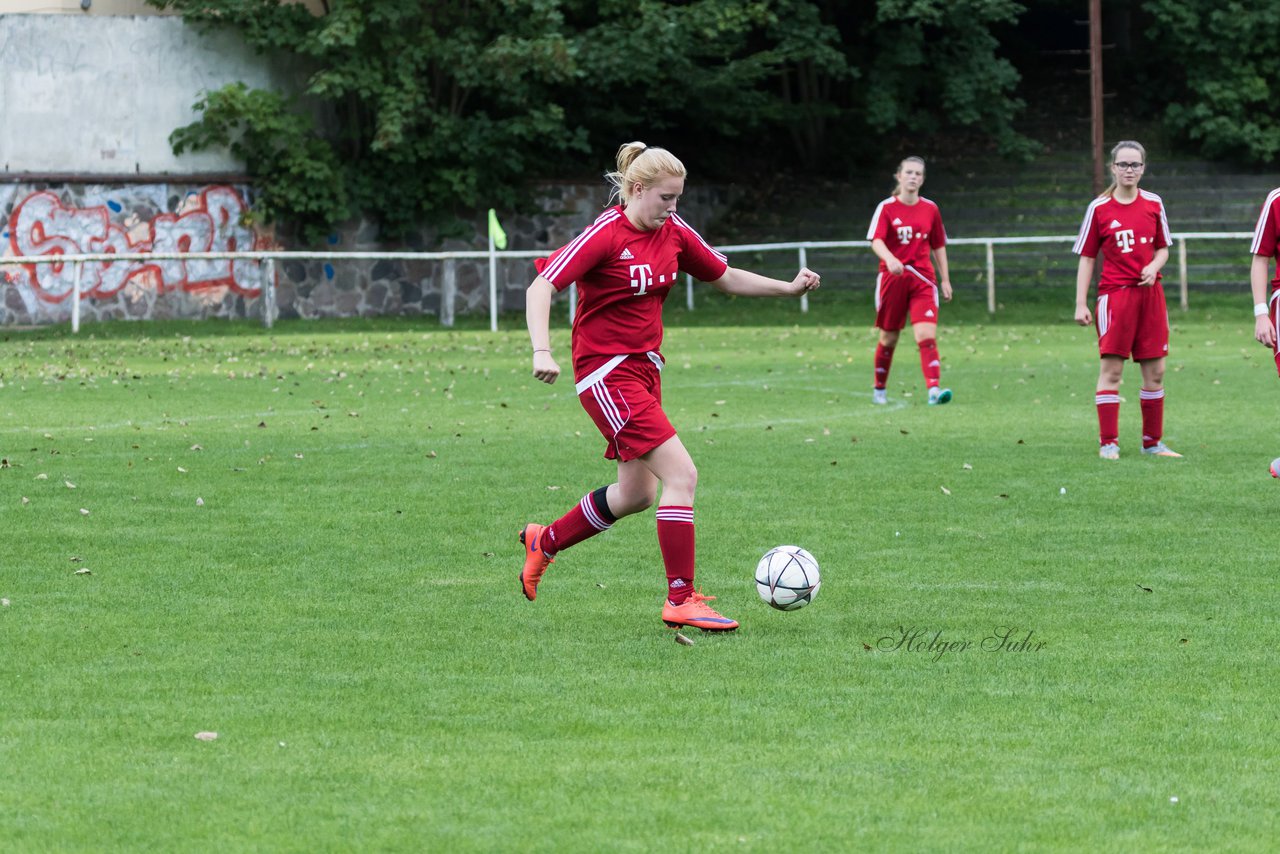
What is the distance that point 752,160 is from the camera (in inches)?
1614

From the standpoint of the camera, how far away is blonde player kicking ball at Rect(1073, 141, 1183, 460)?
1235 centimetres

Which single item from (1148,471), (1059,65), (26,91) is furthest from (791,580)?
(1059,65)

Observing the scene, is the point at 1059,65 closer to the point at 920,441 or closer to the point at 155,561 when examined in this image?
the point at 920,441

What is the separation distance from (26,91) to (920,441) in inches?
821

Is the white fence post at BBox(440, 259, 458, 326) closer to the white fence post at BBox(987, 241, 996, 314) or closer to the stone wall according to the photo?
the stone wall

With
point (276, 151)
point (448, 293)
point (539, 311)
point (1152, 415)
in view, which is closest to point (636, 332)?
point (539, 311)

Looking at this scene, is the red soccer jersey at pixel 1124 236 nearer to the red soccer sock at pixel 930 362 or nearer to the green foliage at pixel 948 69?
the red soccer sock at pixel 930 362

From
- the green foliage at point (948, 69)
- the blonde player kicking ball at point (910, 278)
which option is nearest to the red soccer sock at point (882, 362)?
the blonde player kicking ball at point (910, 278)

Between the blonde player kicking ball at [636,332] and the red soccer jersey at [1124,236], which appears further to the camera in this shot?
the red soccer jersey at [1124,236]

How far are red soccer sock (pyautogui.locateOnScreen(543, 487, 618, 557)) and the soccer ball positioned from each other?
73 cm

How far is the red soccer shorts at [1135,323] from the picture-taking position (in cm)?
1237

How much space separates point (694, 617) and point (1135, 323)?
6.51m

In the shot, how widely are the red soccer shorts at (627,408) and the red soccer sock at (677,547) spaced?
0.26 m

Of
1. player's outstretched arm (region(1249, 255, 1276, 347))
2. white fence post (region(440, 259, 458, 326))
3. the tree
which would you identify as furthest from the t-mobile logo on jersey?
the tree
